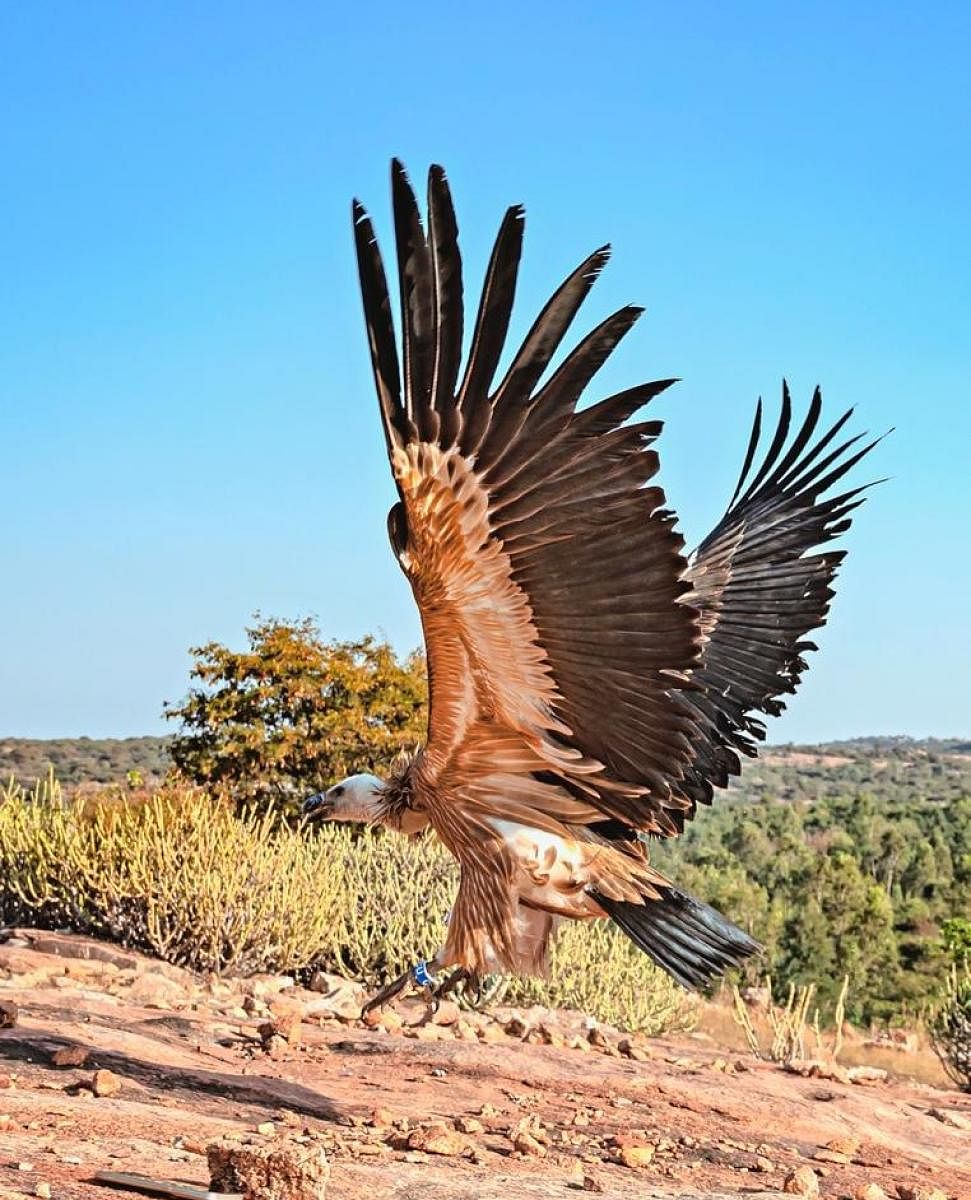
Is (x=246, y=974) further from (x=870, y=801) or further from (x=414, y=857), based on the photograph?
(x=870, y=801)

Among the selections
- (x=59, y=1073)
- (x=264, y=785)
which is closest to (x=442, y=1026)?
(x=59, y=1073)

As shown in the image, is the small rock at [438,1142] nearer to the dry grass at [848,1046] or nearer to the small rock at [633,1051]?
the small rock at [633,1051]

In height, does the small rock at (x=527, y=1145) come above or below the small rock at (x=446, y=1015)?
above

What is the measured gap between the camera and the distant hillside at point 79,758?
140 feet

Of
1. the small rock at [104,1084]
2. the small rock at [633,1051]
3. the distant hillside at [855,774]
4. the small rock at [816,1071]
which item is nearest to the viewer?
the small rock at [104,1084]

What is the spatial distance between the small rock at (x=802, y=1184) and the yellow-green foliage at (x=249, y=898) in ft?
19.7

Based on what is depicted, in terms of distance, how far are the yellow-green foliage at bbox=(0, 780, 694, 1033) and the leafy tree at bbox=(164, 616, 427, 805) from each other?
15.5 feet

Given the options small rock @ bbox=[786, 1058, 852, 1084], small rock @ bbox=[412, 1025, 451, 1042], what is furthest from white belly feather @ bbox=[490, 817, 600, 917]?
small rock @ bbox=[786, 1058, 852, 1084]

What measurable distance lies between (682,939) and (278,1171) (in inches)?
106

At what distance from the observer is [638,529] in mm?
5270

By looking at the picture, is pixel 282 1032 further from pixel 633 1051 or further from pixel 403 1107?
pixel 633 1051

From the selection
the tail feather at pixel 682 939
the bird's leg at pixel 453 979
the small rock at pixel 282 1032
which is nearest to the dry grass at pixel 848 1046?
the small rock at pixel 282 1032

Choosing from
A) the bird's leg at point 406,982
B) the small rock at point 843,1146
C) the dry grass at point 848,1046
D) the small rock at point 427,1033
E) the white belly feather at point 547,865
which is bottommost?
the dry grass at point 848,1046

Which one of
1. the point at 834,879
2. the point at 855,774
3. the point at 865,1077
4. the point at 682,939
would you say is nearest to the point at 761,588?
the point at 682,939
